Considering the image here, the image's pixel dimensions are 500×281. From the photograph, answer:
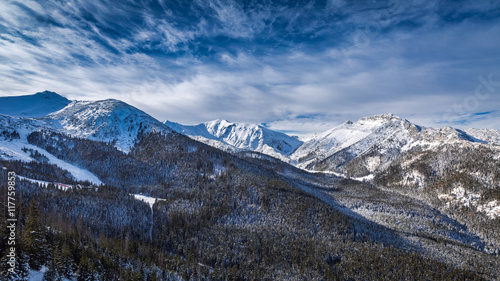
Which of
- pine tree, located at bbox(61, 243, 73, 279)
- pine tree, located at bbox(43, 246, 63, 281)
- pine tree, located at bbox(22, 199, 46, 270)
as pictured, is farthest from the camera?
pine tree, located at bbox(61, 243, 73, 279)

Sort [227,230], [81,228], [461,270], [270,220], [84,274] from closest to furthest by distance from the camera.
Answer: [84,274]
[81,228]
[461,270]
[227,230]
[270,220]

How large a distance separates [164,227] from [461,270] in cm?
19488

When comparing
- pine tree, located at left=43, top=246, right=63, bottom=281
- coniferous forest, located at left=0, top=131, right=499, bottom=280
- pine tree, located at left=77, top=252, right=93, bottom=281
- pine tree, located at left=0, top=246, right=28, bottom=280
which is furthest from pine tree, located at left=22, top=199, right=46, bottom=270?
pine tree, located at left=77, top=252, right=93, bottom=281

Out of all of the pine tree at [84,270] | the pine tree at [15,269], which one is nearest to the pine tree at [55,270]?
the pine tree at [15,269]

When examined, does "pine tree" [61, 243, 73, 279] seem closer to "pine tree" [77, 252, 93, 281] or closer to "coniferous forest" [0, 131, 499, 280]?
"coniferous forest" [0, 131, 499, 280]

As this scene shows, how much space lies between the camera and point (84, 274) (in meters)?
Answer: 81.0

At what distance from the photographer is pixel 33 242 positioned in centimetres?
7094

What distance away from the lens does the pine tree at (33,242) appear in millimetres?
69938

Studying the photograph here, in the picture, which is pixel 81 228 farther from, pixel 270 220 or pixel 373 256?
pixel 373 256

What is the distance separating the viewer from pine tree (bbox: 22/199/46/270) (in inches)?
2753

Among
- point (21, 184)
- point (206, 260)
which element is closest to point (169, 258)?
point (206, 260)

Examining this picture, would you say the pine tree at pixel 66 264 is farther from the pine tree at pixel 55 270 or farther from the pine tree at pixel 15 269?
the pine tree at pixel 15 269

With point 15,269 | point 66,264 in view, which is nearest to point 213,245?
point 66,264

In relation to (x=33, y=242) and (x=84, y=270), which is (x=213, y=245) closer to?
(x=84, y=270)
